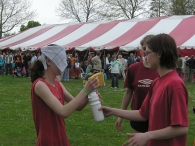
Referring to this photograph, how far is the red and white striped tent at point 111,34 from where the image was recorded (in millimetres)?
21141

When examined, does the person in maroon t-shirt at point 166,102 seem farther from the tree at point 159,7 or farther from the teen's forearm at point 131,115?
the tree at point 159,7

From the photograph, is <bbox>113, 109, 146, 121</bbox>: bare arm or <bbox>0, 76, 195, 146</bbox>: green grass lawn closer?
<bbox>113, 109, 146, 121</bbox>: bare arm

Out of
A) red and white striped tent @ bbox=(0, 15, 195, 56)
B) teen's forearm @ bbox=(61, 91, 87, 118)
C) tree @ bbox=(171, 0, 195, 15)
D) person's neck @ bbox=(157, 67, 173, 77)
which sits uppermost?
tree @ bbox=(171, 0, 195, 15)

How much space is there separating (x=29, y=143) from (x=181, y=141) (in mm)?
4252

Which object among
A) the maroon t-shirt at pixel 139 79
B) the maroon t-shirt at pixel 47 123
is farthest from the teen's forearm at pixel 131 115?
the maroon t-shirt at pixel 139 79

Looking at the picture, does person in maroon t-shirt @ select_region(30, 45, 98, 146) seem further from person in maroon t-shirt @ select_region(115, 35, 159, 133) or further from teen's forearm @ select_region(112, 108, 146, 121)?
person in maroon t-shirt @ select_region(115, 35, 159, 133)

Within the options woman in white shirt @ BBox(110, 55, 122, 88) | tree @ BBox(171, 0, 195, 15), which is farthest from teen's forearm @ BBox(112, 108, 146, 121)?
Result: tree @ BBox(171, 0, 195, 15)

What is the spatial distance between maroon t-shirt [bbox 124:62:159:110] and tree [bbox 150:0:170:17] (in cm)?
4352

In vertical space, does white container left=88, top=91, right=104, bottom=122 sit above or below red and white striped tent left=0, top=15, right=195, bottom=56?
below

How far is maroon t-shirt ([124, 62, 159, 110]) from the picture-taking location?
A: 4043 millimetres

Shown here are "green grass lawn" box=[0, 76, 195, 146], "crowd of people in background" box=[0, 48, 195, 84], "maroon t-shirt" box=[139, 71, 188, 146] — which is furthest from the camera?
"crowd of people in background" box=[0, 48, 195, 84]

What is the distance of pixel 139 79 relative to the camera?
161 inches

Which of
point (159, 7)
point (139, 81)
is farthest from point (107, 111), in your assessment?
point (159, 7)

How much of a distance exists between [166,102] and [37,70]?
116 centimetres
